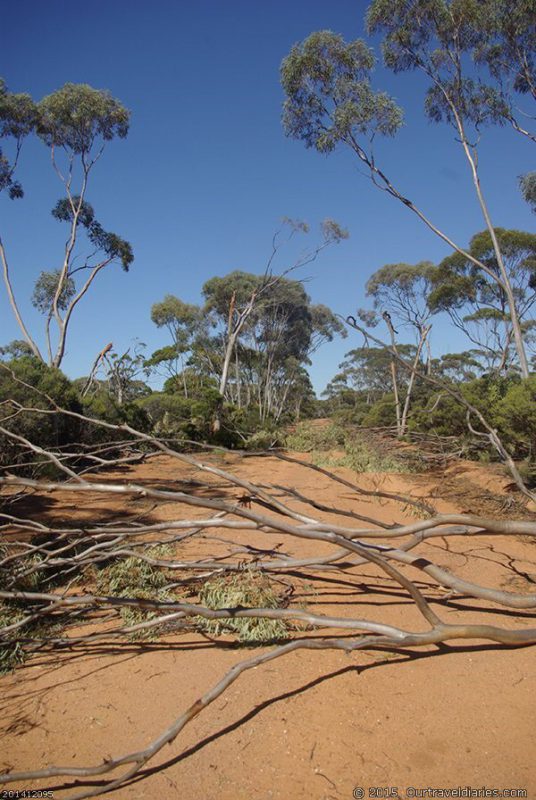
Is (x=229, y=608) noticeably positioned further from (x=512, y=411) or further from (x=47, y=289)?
(x=47, y=289)

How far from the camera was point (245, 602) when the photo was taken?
3084 mm

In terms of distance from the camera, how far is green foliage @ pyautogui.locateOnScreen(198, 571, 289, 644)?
273cm

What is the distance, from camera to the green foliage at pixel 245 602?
273 centimetres

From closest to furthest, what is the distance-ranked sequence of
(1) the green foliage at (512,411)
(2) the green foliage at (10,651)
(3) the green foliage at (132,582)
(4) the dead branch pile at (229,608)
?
(4) the dead branch pile at (229,608), (2) the green foliage at (10,651), (3) the green foliage at (132,582), (1) the green foliage at (512,411)

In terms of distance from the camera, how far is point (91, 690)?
7.84 feet

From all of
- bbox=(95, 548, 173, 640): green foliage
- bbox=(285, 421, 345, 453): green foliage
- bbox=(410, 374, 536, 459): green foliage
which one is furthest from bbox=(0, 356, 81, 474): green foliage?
bbox=(285, 421, 345, 453): green foliage

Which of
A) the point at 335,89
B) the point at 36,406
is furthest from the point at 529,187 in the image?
the point at 36,406

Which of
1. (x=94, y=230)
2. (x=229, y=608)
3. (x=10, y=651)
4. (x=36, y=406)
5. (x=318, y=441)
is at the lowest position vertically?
(x=10, y=651)

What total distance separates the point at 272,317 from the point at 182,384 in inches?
344

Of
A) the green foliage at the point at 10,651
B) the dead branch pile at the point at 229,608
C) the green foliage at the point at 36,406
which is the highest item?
the green foliage at the point at 36,406

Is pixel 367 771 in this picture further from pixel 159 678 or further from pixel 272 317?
pixel 272 317

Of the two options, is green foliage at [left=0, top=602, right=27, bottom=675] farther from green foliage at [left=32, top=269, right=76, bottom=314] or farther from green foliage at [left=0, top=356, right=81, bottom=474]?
green foliage at [left=32, top=269, right=76, bottom=314]

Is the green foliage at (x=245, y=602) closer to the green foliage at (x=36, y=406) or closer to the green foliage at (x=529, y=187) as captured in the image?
the green foliage at (x=36, y=406)

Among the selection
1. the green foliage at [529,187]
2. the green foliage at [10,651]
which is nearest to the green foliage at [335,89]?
the green foliage at [529,187]
